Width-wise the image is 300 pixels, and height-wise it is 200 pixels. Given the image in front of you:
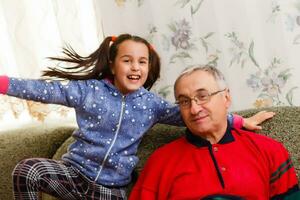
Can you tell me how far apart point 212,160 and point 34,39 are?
1187 mm

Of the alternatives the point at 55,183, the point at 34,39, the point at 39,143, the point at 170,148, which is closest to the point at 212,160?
the point at 170,148

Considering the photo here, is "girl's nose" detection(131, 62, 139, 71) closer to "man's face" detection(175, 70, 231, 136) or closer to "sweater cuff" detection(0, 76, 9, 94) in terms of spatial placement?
"man's face" detection(175, 70, 231, 136)

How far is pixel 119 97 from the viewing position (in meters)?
1.56

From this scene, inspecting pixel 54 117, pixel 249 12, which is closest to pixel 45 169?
pixel 54 117

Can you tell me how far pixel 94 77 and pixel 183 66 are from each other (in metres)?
0.53

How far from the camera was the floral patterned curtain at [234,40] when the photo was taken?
173 cm

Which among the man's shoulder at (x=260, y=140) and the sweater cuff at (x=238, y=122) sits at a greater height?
the sweater cuff at (x=238, y=122)

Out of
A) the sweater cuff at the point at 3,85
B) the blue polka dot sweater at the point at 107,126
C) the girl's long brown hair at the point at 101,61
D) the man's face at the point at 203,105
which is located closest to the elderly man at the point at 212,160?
the man's face at the point at 203,105

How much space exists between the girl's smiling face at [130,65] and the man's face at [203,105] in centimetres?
19

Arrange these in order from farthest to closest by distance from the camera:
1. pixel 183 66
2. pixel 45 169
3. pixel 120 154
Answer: pixel 183 66 < pixel 120 154 < pixel 45 169

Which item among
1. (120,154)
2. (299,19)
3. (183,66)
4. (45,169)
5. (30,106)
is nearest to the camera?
(45,169)

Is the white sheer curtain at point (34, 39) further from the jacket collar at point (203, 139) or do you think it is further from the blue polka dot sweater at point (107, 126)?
the jacket collar at point (203, 139)

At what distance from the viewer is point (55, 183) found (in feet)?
4.81

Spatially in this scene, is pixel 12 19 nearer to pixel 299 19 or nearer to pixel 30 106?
pixel 30 106
